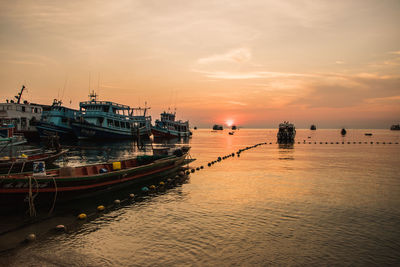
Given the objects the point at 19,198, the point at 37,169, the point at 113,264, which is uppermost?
the point at 37,169

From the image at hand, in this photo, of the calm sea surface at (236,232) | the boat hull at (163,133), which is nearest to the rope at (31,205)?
the calm sea surface at (236,232)

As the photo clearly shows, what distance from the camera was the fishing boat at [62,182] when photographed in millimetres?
12000

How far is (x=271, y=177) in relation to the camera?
76.0ft

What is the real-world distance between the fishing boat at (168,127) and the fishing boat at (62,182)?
216ft

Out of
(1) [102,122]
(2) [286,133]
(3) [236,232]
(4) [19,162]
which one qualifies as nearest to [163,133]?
(1) [102,122]

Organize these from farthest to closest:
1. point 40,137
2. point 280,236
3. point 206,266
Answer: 1. point 40,137
2. point 280,236
3. point 206,266

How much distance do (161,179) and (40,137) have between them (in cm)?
5426

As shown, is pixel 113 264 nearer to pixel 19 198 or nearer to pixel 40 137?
pixel 19 198

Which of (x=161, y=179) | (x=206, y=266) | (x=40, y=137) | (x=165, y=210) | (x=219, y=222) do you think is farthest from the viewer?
(x=40, y=137)

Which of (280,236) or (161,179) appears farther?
(161,179)

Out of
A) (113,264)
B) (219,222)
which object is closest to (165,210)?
(219,222)

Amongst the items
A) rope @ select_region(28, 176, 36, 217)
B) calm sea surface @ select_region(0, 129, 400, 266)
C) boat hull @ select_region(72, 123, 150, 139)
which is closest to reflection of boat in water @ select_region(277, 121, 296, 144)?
boat hull @ select_region(72, 123, 150, 139)

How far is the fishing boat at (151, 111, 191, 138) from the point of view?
281 ft

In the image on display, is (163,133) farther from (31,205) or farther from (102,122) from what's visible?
(31,205)
